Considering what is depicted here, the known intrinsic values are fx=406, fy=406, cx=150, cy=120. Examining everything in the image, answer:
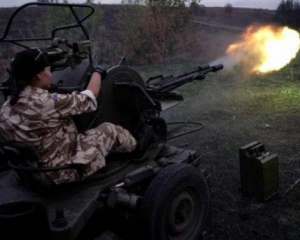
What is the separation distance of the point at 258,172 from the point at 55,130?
266cm

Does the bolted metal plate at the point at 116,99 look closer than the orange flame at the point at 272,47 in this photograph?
Yes

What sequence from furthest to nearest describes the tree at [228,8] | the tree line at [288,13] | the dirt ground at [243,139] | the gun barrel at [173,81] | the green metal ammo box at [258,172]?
the tree at [228,8] < the tree line at [288,13] < the gun barrel at [173,81] < the green metal ammo box at [258,172] < the dirt ground at [243,139]

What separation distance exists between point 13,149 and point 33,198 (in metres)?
0.77

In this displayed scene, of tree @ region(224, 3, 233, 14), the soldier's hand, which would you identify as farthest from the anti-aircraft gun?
tree @ region(224, 3, 233, 14)

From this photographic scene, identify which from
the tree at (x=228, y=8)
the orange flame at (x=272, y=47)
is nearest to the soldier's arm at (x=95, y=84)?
the orange flame at (x=272, y=47)

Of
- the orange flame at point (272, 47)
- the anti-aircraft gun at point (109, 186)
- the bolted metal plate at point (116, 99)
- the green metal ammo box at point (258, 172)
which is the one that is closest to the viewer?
the anti-aircraft gun at point (109, 186)

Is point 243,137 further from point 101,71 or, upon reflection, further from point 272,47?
point 101,71

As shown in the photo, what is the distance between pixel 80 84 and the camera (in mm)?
4137

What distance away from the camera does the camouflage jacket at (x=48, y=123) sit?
3.33 meters

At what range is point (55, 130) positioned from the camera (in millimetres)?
3496

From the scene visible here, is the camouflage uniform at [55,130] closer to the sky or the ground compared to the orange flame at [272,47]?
closer to the sky

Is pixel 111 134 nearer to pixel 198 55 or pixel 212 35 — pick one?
pixel 198 55

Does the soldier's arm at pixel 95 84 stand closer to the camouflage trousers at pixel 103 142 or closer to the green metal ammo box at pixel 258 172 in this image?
the camouflage trousers at pixel 103 142

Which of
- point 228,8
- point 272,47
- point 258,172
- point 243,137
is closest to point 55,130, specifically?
point 258,172
